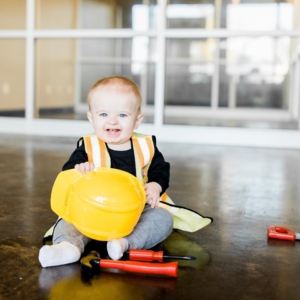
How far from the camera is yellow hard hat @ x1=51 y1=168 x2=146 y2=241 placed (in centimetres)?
118

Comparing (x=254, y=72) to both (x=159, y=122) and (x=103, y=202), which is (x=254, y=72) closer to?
(x=159, y=122)

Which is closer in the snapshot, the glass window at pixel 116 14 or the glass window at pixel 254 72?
the glass window at pixel 116 14

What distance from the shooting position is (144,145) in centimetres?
143

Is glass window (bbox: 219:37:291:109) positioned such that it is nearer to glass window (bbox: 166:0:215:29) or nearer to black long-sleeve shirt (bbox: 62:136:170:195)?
glass window (bbox: 166:0:215:29)

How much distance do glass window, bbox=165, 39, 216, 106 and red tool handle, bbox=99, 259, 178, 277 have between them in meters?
7.33

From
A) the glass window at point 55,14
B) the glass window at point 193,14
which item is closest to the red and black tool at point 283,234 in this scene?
the glass window at point 55,14

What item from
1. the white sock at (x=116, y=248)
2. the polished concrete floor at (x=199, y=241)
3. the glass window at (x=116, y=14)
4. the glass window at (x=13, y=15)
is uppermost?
the glass window at (x=116, y=14)

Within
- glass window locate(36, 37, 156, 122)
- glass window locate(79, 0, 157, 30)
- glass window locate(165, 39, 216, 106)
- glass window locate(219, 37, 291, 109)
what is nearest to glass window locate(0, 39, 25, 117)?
glass window locate(79, 0, 157, 30)

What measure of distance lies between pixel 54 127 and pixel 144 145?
3.12 metres

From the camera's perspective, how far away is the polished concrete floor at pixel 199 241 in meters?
1.03

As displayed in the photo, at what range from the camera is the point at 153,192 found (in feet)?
4.46

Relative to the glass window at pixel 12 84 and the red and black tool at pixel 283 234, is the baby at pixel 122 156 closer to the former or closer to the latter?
the red and black tool at pixel 283 234

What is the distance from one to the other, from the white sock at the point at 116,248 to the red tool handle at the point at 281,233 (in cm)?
47

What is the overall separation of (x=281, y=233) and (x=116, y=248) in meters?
0.53
